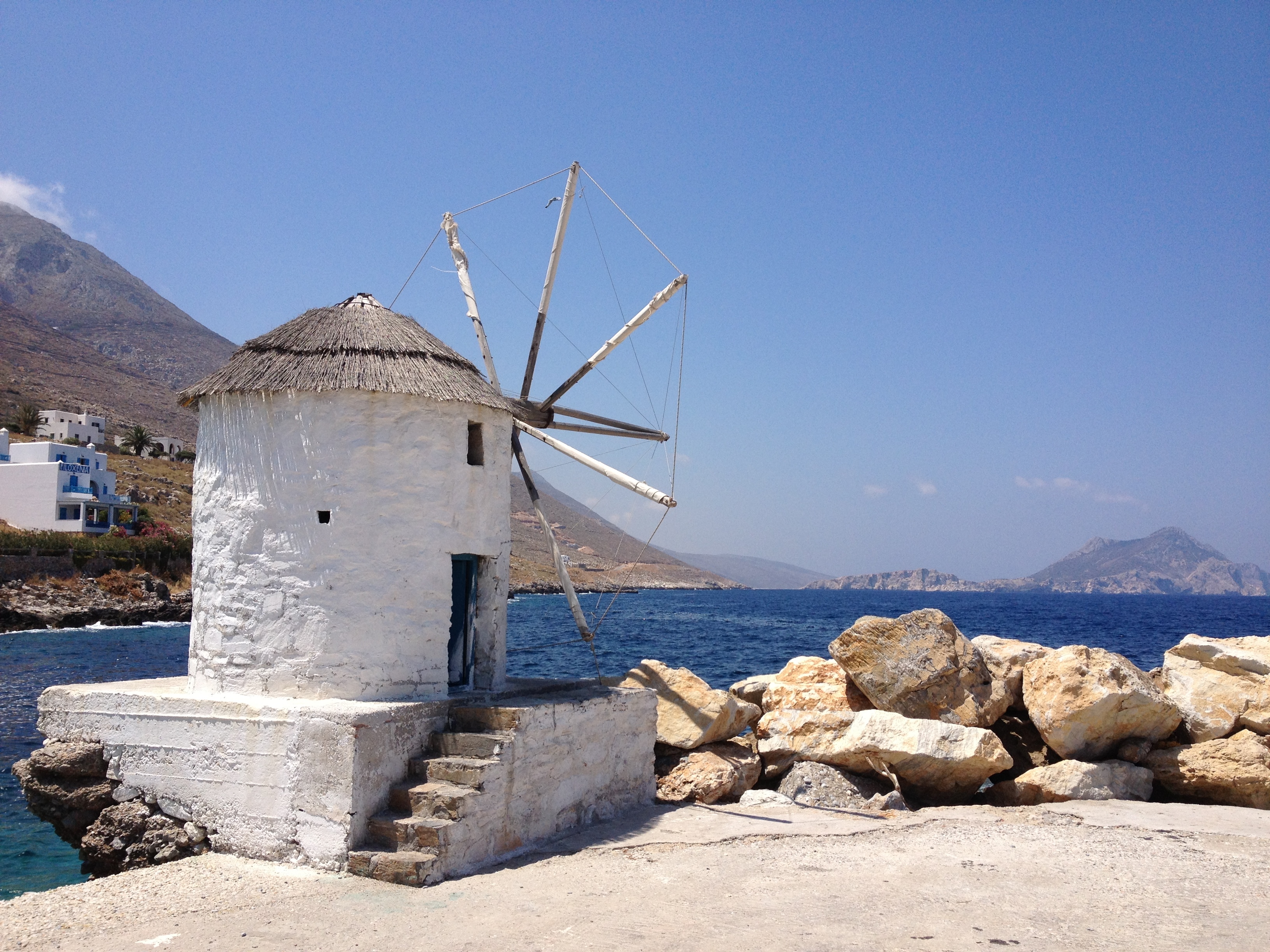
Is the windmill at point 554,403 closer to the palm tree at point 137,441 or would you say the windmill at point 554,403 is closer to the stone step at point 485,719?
the stone step at point 485,719

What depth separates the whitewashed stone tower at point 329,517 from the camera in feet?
26.6

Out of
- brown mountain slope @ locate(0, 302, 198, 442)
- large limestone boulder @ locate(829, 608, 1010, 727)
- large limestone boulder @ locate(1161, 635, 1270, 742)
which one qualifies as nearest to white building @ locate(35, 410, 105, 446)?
brown mountain slope @ locate(0, 302, 198, 442)

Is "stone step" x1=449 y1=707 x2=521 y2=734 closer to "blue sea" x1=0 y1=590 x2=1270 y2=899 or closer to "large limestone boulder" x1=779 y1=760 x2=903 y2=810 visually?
"blue sea" x1=0 y1=590 x2=1270 y2=899

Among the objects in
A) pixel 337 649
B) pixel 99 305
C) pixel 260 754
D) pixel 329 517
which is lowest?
pixel 260 754

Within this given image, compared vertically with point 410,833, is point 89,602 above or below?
below

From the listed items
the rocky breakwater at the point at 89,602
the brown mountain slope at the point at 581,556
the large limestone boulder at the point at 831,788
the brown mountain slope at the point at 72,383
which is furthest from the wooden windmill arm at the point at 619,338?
the brown mountain slope at the point at 72,383

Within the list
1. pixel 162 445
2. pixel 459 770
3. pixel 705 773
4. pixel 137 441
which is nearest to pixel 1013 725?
pixel 705 773

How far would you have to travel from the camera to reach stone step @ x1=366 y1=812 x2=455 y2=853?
22.9 feet

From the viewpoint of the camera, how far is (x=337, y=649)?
8031 millimetres

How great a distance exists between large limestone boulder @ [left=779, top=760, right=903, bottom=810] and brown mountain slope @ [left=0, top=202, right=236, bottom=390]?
461 ft

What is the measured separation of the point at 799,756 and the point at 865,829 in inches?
105

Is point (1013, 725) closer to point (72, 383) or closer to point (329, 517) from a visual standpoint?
point (329, 517)

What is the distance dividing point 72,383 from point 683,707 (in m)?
102

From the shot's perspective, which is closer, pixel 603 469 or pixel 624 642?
pixel 603 469
